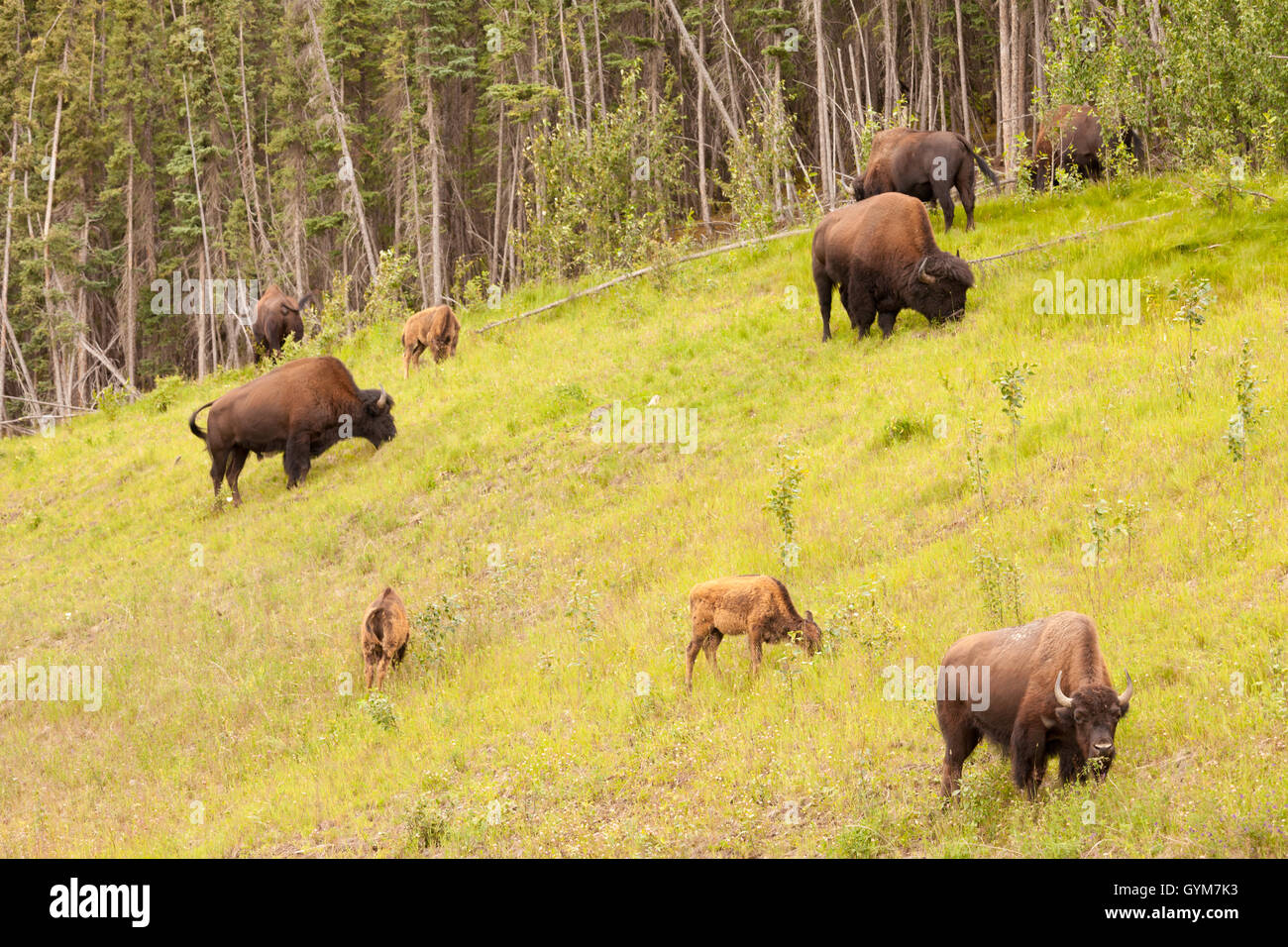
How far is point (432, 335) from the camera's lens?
76.8ft

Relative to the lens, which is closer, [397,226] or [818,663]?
[818,663]

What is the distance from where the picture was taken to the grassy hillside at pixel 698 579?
26.4 ft

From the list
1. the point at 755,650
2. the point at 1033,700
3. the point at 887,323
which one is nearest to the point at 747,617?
the point at 755,650

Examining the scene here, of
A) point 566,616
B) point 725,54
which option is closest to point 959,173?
point 566,616

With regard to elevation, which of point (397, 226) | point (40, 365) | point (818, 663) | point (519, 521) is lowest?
point (818, 663)

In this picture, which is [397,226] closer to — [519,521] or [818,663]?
[519,521]

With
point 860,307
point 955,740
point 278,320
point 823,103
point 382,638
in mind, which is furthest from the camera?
point 823,103

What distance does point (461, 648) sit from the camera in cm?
1270

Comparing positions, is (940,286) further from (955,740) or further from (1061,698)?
(1061,698)

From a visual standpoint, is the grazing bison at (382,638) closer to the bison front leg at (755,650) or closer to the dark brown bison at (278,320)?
the bison front leg at (755,650)

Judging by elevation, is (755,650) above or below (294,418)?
below

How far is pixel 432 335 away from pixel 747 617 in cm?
1506

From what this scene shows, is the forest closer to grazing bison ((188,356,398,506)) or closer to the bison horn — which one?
grazing bison ((188,356,398,506))
